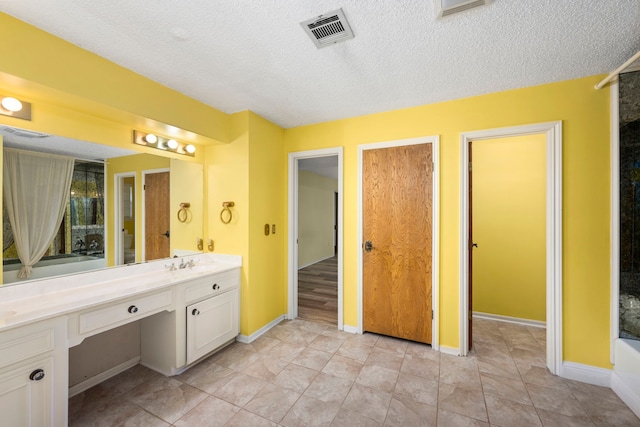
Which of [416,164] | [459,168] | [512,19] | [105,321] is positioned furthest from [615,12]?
[105,321]

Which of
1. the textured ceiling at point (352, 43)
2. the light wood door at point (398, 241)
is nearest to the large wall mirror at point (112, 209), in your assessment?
the textured ceiling at point (352, 43)

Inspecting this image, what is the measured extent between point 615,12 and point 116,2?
8.87 feet

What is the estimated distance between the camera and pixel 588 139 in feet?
6.58

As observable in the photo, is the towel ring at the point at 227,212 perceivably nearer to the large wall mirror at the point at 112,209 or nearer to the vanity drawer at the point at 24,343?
the large wall mirror at the point at 112,209

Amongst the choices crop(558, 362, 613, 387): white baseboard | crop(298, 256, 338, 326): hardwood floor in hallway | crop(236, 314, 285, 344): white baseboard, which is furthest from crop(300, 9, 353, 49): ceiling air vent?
crop(558, 362, 613, 387): white baseboard

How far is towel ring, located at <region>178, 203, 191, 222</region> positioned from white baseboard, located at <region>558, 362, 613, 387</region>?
3759mm

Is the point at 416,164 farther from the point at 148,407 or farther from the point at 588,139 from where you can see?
the point at 148,407

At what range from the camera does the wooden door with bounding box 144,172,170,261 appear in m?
2.40

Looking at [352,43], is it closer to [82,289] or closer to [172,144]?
[172,144]

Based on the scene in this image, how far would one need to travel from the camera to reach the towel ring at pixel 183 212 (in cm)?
267

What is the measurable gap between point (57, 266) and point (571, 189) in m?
4.03

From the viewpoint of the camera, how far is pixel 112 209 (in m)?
2.13

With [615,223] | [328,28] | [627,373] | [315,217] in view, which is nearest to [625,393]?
[627,373]

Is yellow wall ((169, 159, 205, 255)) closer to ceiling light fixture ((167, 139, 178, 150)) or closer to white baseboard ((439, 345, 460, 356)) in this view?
ceiling light fixture ((167, 139, 178, 150))
